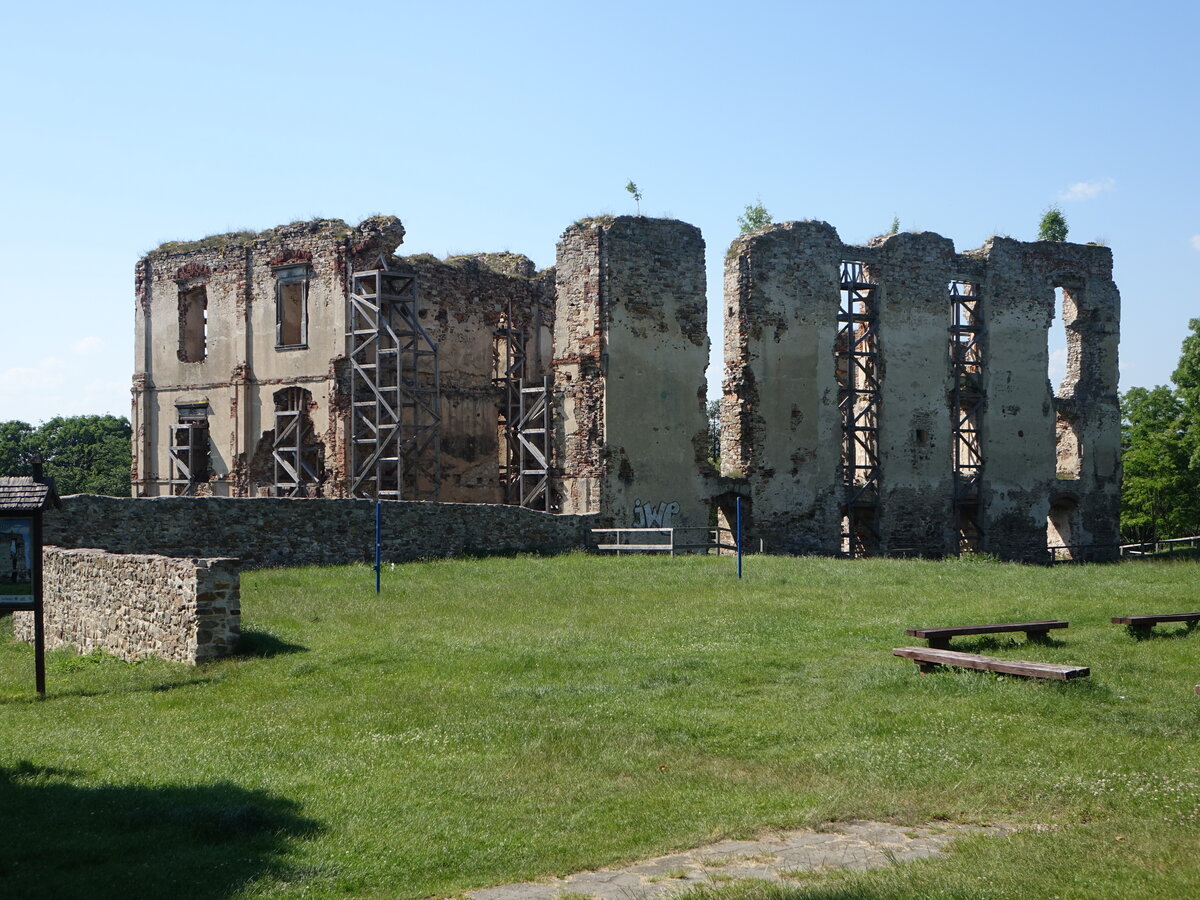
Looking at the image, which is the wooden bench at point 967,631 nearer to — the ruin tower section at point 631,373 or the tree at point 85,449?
the ruin tower section at point 631,373

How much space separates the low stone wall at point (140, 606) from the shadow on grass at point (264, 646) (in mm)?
171

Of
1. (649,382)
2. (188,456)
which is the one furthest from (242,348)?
(649,382)

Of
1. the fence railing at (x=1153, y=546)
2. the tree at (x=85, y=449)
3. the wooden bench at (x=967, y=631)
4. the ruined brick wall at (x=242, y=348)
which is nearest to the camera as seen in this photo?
the wooden bench at (x=967, y=631)

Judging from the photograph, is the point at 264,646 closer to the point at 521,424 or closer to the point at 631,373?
the point at 631,373

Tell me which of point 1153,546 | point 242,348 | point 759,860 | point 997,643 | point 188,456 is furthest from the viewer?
point 1153,546

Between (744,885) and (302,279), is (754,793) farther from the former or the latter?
(302,279)

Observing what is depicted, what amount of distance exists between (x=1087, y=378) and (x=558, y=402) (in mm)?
17605

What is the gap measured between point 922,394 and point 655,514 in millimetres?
9232

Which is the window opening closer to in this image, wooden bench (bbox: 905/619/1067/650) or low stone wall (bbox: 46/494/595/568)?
low stone wall (bbox: 46/494/595/568)

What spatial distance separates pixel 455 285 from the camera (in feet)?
106

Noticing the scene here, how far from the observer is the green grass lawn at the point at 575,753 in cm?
657

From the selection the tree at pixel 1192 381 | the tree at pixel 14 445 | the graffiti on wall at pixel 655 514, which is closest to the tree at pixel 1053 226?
the tree at pixel 1192 381

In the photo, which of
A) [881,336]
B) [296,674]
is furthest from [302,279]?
[296,674]

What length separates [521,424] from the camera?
3130 centimetres
